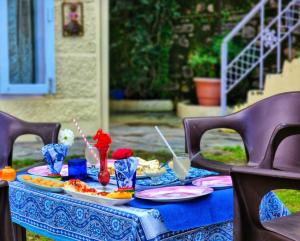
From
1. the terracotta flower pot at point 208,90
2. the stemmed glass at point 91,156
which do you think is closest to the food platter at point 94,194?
the stemmed glass at point 91,156

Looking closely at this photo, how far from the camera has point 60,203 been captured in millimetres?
2270

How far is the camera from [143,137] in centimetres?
721

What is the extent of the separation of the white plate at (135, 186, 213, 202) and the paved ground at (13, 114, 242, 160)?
3667mm

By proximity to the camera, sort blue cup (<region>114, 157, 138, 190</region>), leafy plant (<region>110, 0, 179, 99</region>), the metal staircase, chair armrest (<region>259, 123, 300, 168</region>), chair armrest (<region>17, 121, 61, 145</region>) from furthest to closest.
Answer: leafy plant (<region>110, 0, 179, 99</region>) → the metal staircase → chair armrest (<region>17, 121, 61, 145</region>) → chair armrest (<region>259, 123, 300, 168</region>) → blue cup (<region>114, 157, 138, 190</region>)

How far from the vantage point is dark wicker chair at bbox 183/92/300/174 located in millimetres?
3338

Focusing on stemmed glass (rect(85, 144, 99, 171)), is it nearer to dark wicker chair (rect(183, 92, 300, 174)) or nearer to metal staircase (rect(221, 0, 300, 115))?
dark wicker chair (rect(183, 92, 300, 174))

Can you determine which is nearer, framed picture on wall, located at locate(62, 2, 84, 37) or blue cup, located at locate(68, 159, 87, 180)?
blue cup, located at locate(68, 159, 87, 180)

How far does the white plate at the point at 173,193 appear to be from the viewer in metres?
2.12

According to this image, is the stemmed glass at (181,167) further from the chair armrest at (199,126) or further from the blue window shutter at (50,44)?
the blue window shutter at (50,44)

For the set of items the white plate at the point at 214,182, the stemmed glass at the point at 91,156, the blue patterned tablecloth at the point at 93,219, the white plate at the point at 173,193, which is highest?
the stemmed glass at the point at 91,156

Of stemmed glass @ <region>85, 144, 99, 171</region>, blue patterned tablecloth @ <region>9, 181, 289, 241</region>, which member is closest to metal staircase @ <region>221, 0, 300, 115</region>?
stemmed glass @ <region>85, 144, 99, 171</region>

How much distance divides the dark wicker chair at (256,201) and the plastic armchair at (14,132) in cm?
142

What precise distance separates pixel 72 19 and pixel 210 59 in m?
2.81

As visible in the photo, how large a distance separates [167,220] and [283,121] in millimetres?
1537
